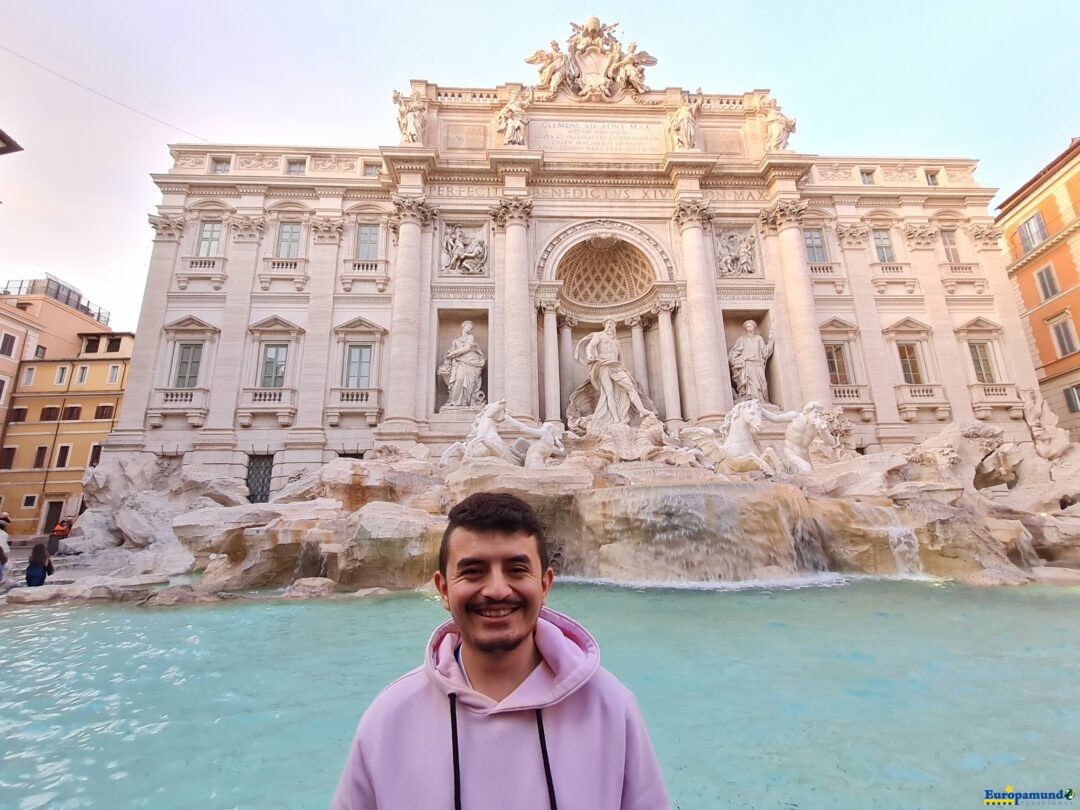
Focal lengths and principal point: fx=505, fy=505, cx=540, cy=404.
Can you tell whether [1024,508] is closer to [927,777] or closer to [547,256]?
[927,777]

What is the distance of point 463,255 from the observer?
57.1 feet

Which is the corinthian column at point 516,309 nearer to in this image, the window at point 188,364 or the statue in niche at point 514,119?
the statue in niche at point 514,119

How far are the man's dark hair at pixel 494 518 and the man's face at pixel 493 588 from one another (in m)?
0.01

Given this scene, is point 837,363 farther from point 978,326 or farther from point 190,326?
point 190,326

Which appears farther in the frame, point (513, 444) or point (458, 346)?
point (458, 346)

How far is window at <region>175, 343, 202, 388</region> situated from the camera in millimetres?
16062

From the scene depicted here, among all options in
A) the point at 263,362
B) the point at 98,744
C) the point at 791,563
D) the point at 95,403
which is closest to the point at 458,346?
the point at 263,362

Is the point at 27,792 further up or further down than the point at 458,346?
further down

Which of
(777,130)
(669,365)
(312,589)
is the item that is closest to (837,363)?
(669,365)

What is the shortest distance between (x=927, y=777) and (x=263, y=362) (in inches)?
711

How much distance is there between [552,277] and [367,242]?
6.71 meters

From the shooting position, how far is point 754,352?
16.9m

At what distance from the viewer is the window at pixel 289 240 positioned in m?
17.5
